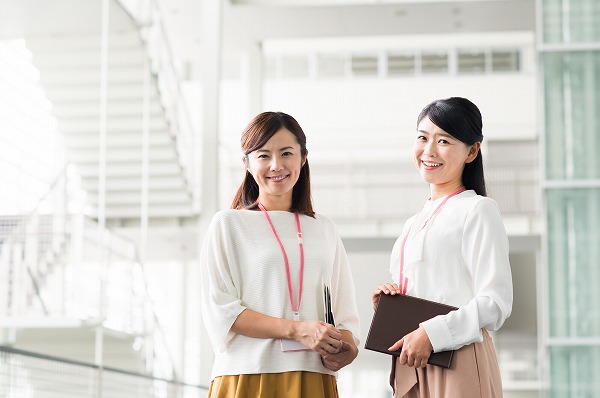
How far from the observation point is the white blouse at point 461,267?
7.42ft

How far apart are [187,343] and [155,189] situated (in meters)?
8.03

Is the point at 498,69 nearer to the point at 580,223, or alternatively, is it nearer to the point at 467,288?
the point at 580,223

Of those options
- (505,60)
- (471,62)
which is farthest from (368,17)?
(505,60)

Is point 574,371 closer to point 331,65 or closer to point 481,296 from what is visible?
point 481,296

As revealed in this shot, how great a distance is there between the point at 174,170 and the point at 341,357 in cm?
1009

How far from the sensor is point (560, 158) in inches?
248

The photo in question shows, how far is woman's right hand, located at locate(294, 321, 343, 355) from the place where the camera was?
2.42 m

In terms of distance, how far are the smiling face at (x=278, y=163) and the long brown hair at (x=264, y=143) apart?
16 millimetres

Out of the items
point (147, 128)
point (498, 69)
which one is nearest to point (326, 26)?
point (147, 128)

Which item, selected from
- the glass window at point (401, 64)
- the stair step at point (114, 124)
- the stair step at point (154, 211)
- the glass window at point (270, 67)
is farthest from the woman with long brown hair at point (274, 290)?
Result: the glass window at point (401, 64)

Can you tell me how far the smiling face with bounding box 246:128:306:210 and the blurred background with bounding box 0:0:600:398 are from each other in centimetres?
326

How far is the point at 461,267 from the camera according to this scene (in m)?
2.36

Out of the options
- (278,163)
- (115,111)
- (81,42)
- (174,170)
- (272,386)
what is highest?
(81,42)

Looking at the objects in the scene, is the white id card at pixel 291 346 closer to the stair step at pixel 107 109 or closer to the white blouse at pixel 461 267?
the white blouse at pixel 461 267
